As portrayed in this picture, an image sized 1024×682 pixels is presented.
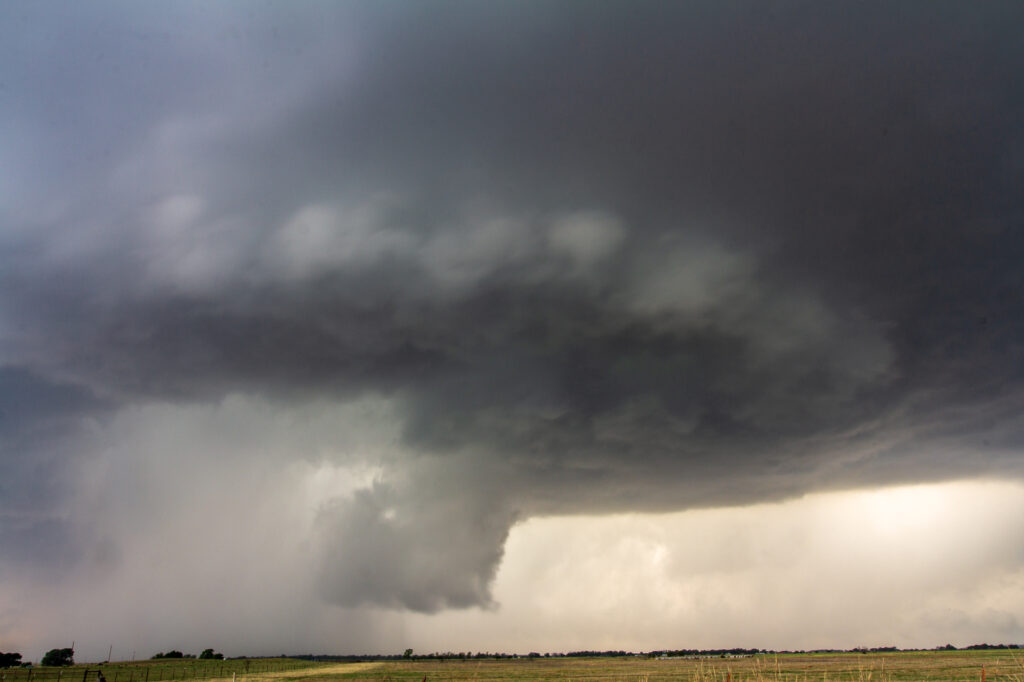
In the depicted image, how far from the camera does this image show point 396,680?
12569cm

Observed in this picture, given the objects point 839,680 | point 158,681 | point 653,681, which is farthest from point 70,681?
point 839,680

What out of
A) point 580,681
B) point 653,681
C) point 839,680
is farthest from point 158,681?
point 839,680

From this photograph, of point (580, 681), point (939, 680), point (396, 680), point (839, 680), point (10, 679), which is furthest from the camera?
point (10, 679)

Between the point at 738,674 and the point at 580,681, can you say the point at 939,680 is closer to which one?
the point at 738,674

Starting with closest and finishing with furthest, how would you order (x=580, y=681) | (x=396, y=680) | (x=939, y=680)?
(x=939, y=680) < (x=580, y=681) < (x=396, y=680)

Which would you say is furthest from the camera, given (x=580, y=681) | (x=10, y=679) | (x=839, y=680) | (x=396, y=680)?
(x=10, y=679)

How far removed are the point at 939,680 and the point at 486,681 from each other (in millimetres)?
72623

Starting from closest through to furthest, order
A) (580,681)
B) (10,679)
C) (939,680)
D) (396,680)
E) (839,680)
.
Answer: (939,680) < (839,680) < (580,681) < (396,680) < (10,679)

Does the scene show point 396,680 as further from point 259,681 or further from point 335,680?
point 259,681

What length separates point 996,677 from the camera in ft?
311

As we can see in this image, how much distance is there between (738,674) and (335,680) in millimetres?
77671

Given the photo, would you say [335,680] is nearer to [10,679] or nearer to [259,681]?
→ [259,681]

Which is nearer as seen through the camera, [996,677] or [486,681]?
[996,677]

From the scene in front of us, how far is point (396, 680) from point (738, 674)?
64.6 meters
